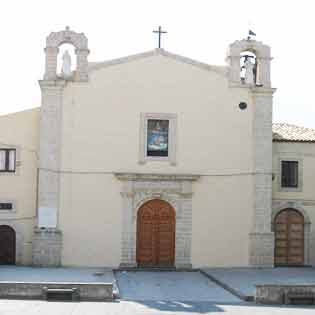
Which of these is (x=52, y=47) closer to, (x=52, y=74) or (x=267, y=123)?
(x=52, y=74)

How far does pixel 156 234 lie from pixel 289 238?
584 centimetres

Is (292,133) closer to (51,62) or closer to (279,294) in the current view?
(51,62)

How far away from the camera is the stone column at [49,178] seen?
28000 millimetres

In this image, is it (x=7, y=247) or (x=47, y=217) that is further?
(x=7, y=247)

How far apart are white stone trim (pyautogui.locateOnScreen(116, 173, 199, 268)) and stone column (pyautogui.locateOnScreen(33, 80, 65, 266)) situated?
8.47ft

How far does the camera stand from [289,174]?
101 ft

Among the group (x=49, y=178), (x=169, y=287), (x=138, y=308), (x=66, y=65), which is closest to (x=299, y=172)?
(x=169, y=287)

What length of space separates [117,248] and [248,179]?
606 centimetres

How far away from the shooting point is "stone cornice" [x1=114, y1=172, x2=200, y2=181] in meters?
28.6

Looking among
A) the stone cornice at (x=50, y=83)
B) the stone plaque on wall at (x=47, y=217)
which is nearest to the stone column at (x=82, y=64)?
the stone cornice at (x=50, y=83)

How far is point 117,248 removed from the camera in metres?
28.6

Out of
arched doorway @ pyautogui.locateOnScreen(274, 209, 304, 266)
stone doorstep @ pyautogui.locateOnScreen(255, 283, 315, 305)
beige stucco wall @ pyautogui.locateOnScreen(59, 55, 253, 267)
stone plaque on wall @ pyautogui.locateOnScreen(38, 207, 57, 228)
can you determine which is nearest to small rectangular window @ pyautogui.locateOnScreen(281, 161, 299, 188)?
arched doorway @ pyautogui.locateOnScreen(274, 209, 304, 266)

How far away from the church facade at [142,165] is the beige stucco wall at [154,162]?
0.13ft

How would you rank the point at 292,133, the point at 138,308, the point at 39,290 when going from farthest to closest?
the point at 292,133
the point at 39,290
the point at 138,308
